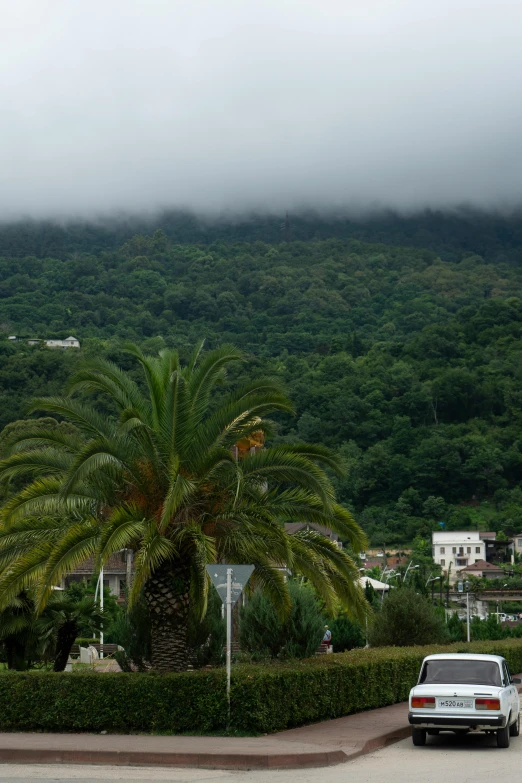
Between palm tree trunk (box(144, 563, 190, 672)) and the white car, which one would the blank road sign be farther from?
the white car

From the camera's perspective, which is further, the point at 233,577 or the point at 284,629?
the point at 284,629

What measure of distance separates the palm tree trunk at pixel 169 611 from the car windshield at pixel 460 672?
13.4ft

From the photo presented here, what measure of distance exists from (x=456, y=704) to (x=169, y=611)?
16.2 ft

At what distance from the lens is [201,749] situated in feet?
53.0

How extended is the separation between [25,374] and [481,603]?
5402cm

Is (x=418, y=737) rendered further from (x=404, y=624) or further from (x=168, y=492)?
(x=404, y=624)

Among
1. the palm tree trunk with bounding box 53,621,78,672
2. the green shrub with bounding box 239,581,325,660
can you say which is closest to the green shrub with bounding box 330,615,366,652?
the green shrub with bounding box 239,581,325,660

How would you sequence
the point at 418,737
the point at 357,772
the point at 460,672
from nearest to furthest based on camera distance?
the point at 357,772
the point at 418,737
the point at 460,672

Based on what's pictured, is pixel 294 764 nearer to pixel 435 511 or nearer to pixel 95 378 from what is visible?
pixel 95 378

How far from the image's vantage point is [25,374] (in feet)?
414

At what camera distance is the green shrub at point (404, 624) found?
3034 cm

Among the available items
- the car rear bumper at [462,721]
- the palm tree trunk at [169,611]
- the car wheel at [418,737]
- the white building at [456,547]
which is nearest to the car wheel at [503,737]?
the car rear bumper at [462,721]

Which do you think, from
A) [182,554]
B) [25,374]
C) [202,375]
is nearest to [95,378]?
[202,375]

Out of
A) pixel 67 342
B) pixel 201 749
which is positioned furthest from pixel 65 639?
pixel 67 342
